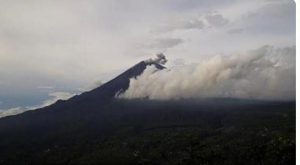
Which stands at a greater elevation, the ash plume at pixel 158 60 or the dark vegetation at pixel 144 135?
the ash plume at pixel 158 60

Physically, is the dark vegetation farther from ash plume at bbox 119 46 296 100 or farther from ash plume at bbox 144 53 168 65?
ash plume at bbox 144 53 168 65

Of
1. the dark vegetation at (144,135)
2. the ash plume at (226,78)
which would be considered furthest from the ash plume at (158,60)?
the dark vegetation at (144,135)

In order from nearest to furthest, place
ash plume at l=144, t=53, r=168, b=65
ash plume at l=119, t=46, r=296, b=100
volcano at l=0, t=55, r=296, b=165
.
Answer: volcano at l=0, t=55, r=296, b=165, ash plume at l=144, t=53, r=168, b=65, ash plume at l=119, t=46, r=296, b=100

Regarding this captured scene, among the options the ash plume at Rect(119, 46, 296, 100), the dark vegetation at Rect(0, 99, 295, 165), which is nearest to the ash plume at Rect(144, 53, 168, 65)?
the ash plume at Rect(119, 46, 296, 100)

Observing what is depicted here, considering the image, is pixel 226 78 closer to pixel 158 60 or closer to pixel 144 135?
pixel 158 60

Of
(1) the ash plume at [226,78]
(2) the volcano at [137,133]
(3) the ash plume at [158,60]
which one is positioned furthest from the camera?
(1) the ash plume at [226,78]

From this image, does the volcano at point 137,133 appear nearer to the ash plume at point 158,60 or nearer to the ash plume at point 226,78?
the ash plume at point 158,60

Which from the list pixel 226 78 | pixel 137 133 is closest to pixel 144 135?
pixel 137 133

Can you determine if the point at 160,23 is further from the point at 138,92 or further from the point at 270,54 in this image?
the point at 270,54
